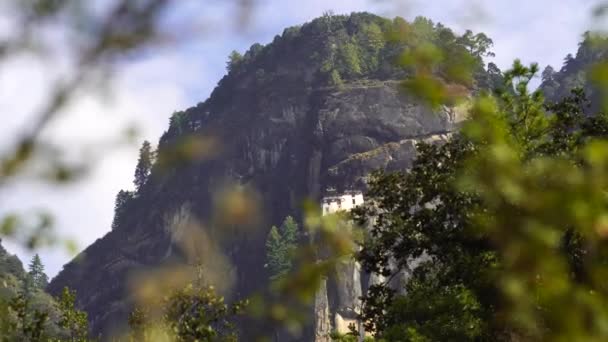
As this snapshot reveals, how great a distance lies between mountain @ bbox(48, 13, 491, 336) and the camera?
8444cm

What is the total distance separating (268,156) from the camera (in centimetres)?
9256

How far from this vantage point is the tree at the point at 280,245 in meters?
81.9

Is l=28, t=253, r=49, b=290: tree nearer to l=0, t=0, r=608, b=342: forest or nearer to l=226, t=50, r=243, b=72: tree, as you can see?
l=0, t=0, r=608, b=342: forest

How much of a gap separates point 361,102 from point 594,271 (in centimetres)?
8582

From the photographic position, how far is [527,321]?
171 centimetres

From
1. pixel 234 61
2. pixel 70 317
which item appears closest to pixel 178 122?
pixel 234 61

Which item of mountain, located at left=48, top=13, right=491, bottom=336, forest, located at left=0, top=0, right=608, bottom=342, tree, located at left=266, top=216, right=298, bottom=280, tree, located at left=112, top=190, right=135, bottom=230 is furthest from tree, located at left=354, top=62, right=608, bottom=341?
tree, located at left=112, top=190, right=135, bottom=230

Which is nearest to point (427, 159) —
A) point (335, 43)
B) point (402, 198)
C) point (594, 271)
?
point (402, 198)

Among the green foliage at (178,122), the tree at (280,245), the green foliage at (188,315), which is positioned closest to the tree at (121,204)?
the green foliage at (178,122)

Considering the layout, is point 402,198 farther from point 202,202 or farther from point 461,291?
point 202,202

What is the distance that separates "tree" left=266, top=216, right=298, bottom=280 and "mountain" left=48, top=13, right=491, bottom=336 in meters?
2.87

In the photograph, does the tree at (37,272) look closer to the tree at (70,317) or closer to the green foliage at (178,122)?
the green foliage at (178,122)

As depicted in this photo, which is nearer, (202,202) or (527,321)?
(527,321)

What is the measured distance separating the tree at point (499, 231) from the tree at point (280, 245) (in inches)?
2449
